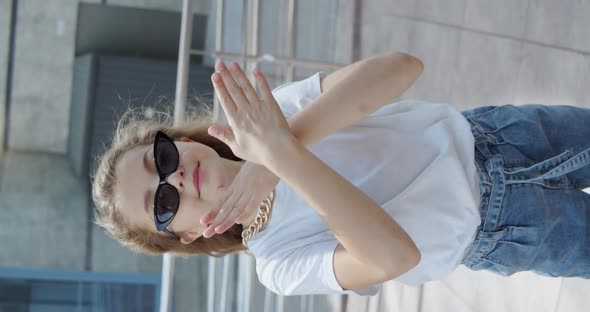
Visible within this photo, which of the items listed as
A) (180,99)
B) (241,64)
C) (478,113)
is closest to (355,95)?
(478,113)

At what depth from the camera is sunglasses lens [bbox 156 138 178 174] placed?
3.40ft

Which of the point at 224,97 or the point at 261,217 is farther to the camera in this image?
the point at 261,217

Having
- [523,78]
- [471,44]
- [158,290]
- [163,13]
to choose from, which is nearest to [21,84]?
[163,13]

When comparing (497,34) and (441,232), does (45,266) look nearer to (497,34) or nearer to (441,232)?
(497,34)

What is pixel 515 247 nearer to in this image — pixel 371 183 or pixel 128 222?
pixel 371 183

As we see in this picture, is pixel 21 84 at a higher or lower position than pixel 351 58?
lower

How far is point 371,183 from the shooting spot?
976mm

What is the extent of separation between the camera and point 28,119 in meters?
3.34

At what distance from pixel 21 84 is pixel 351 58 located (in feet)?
5.34

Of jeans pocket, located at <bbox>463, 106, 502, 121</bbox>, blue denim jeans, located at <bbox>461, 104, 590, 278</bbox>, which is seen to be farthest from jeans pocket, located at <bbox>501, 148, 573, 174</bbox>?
jeans pocket, located at <bbox>463, 106, 502, 121</bbox>

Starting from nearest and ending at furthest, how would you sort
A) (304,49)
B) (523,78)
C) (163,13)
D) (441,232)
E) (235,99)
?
(235,99) → (441,232) → (523,78) → (304,49) → (163,13)

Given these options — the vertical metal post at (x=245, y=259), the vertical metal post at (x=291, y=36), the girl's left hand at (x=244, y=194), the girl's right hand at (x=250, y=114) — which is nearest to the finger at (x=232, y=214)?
the girl's left hand at (x=244, y=194)

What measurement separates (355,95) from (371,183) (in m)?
0.15

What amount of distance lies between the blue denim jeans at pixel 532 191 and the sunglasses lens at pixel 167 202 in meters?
0.42
